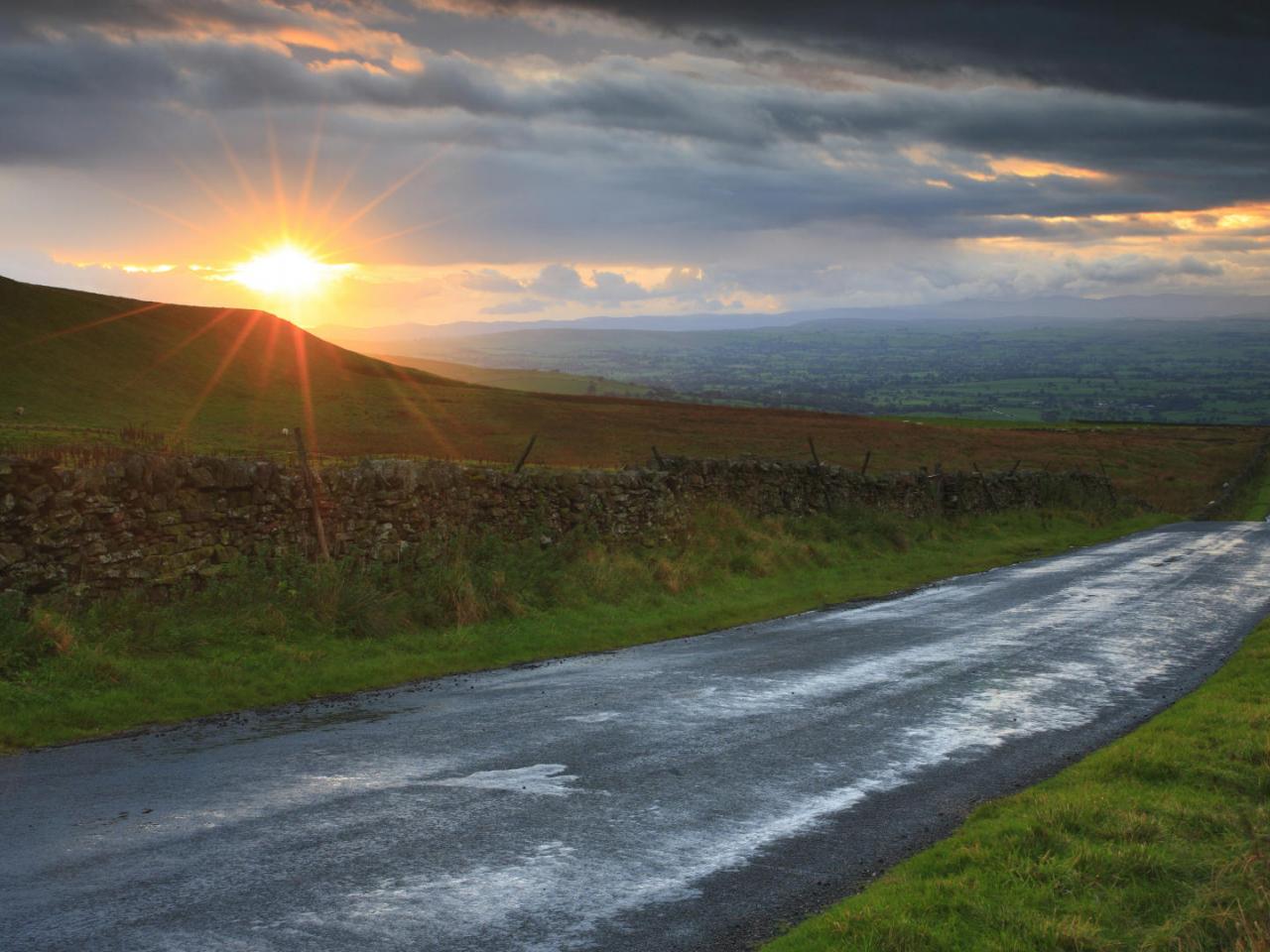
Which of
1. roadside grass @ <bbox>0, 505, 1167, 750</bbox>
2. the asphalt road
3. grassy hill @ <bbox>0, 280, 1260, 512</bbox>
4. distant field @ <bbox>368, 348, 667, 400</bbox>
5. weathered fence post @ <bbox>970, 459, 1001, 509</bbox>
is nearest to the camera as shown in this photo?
the asphalt road

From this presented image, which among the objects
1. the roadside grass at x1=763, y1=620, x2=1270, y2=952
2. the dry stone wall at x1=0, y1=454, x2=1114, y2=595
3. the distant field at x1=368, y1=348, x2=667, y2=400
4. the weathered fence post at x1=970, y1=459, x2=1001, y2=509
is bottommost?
the weathered fence post at x1=970, y1=459, x2=1001, y2=509

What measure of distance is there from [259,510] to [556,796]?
866 centimetres

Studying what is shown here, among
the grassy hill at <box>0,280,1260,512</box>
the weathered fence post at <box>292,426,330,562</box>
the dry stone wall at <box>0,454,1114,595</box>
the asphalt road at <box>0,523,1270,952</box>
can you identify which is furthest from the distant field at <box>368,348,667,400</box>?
the asphalt road at <box>0,523,1270,952</box>

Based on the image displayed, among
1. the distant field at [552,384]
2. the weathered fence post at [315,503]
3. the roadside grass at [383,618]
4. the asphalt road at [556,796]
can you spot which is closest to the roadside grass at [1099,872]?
the asphalt road at [556,796]

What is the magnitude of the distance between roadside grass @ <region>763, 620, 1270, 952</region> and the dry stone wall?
1059 centimetres

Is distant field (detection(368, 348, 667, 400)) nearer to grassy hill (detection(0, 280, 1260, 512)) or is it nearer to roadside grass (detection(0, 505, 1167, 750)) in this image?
grassy hill (detection(0, 280, 1260, 512))

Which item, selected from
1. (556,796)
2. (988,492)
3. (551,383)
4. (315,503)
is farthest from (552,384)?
(556,796)

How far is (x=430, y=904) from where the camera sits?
6.32 m

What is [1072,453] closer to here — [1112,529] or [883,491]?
[1112,529]

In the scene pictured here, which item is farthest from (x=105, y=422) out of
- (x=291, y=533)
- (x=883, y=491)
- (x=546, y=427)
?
(x=291, y=533)

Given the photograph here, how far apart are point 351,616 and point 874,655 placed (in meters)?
7.25

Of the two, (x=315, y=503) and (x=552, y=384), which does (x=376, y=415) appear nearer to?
(x=315, y=503)

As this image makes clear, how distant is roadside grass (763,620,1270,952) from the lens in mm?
5801

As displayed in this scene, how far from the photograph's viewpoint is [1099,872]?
22.0 feet
